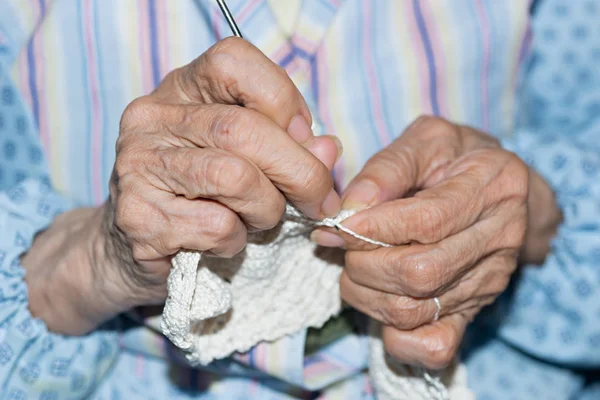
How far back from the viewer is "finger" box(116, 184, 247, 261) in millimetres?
587

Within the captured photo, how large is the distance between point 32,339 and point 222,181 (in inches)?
15.8

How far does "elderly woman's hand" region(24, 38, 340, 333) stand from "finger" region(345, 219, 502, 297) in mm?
89

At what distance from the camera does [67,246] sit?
79cm

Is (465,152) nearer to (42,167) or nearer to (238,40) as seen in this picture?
(238,40)

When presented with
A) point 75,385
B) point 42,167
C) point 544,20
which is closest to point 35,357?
point 75,385

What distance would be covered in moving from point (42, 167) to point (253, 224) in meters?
0.43

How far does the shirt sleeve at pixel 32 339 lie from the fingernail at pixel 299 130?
1.36 feet

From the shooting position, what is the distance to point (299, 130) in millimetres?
610

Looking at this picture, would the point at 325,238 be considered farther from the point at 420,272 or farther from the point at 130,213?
the point at 130,213

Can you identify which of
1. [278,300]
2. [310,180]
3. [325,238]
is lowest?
[278,300]

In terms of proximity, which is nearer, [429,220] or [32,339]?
[429,220]

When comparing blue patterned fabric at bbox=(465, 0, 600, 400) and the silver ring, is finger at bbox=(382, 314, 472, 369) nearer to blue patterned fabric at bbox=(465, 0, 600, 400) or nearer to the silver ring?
the silver ring

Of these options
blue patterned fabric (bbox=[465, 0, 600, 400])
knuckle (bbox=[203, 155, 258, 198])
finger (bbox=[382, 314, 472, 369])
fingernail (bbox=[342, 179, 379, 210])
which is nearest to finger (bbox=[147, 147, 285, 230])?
knuckle (bbox=[203, 155, 258, 198])

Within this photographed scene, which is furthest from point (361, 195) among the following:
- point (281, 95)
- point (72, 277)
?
point (72, 277)
